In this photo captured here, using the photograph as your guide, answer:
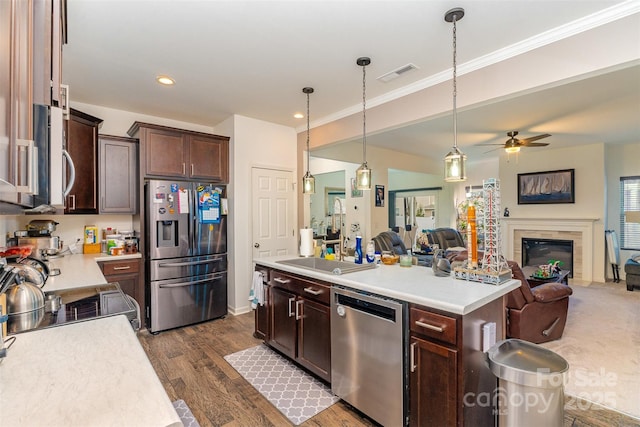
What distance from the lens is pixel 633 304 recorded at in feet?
14.3

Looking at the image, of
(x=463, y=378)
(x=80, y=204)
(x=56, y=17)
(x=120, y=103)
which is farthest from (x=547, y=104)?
(x=80, y=204)

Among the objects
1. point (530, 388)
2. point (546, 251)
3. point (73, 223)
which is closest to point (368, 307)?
point (530, 388)

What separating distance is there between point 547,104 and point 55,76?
4678mm

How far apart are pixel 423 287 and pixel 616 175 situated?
22.4ft

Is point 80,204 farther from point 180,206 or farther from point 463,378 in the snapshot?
point 463,378

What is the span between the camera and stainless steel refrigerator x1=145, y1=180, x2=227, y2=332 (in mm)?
3447

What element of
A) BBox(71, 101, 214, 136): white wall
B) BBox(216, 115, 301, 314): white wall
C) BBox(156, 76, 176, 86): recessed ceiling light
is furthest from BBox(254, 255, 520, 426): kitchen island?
BBox(71, 101, 214, 136): white wall

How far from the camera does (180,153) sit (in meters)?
3.75

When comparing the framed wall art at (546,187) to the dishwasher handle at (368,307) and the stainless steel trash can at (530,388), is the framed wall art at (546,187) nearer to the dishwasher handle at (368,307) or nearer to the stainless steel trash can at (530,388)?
the stainless steel trash can at (530,388)

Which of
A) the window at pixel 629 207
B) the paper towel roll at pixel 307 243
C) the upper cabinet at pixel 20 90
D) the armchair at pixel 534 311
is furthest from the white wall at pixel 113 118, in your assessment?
the window at pixel 629 207

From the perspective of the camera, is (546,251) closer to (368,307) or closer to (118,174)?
(368,307)

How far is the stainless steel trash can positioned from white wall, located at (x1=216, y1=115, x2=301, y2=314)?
3.19 metres

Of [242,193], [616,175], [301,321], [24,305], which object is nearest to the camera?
[24,305]

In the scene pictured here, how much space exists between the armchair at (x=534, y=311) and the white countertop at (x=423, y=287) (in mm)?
1018
